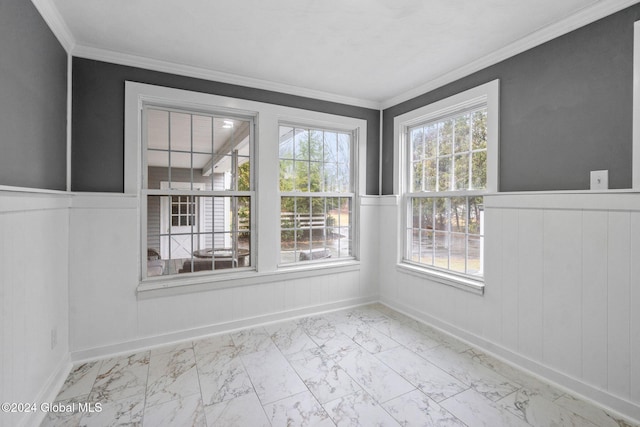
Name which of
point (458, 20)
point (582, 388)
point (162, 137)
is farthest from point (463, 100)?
point (162, 137)

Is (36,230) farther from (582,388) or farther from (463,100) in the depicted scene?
(582,388)

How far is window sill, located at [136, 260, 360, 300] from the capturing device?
2.78 metres

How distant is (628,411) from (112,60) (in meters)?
4.43

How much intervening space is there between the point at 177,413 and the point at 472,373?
6.81 ft

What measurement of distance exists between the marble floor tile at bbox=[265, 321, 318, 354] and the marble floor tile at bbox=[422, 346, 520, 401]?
1.05 m

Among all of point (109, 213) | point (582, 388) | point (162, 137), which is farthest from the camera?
point (162, 137)

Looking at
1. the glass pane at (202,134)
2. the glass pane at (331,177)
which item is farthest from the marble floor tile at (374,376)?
the glass pane at (202,134)

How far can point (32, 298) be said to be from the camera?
6.00ft

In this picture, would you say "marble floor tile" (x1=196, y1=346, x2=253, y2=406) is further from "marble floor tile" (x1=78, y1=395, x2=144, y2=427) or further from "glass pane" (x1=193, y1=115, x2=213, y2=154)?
"glass pane" (x1=193, y1=115, x2=213, y2=154)

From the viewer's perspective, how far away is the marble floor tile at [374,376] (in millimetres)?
2104

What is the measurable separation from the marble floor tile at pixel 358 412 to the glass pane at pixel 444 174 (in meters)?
2.10

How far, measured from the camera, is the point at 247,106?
3.13m

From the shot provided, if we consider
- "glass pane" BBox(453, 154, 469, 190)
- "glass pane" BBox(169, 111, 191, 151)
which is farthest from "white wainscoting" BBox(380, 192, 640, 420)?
"glass pane" BBox(169, 111, 191, 151)

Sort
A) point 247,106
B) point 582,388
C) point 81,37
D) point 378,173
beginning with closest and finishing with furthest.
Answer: point 582,388 → point 81,37 → point 247,106 → point 378,173
